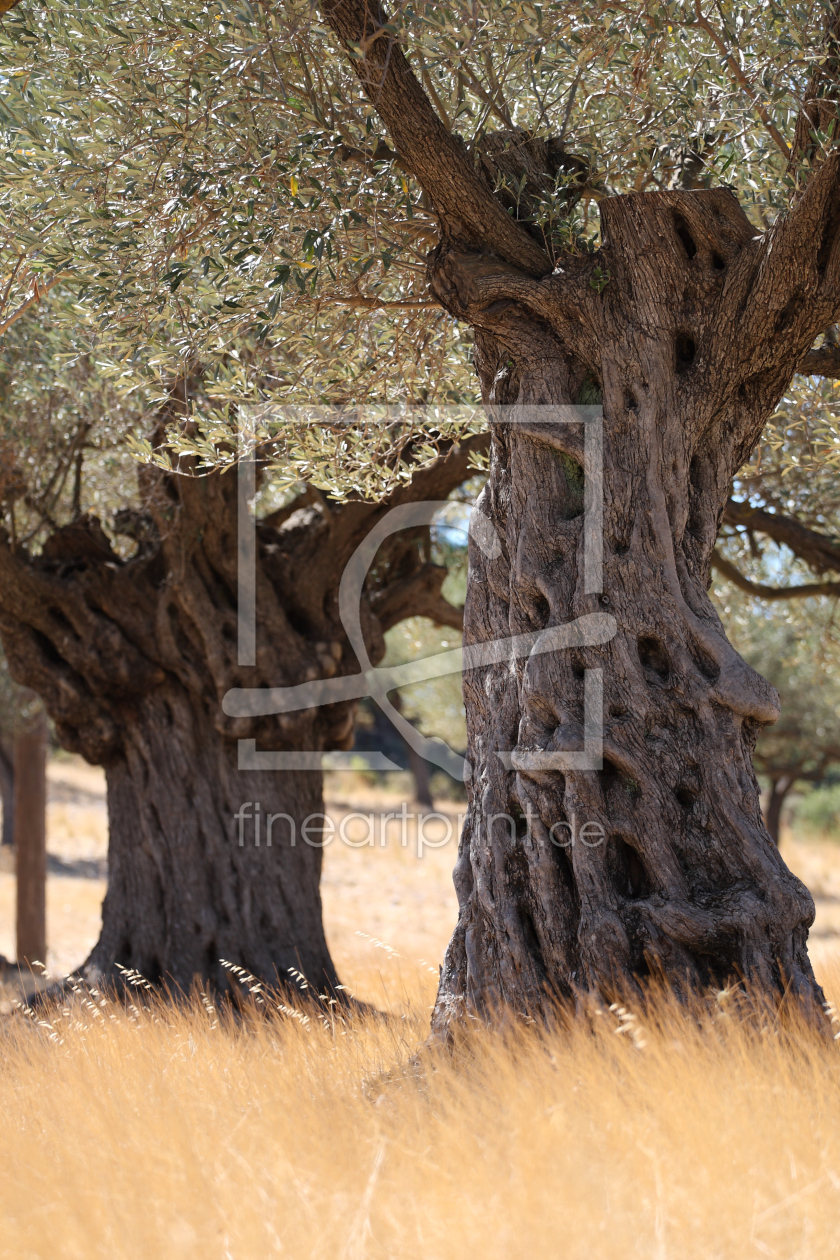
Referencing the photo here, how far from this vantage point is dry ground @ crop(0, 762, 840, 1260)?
2.79 metres

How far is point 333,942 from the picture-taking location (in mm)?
15266

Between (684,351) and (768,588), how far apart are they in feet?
15.3

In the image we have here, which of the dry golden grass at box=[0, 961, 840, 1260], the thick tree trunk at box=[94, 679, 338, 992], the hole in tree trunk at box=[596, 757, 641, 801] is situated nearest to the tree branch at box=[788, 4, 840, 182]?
the hole in tree trunk at box=[596, 757, 641, 801]

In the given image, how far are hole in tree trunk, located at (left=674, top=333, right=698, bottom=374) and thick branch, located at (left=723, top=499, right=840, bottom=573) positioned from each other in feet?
12.0

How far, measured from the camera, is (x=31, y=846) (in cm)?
1330

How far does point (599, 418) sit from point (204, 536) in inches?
177

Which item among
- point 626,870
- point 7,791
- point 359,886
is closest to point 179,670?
point 626,870

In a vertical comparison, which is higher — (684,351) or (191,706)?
(684,351)

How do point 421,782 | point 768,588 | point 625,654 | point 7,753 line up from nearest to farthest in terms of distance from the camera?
point 625,654 < point 768,588 < point 7,753 < point 421,782

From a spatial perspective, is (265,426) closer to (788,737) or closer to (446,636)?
(446,636)

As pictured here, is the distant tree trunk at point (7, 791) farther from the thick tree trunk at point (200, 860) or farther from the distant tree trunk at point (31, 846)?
the thick tree trunk at point (200, 860)

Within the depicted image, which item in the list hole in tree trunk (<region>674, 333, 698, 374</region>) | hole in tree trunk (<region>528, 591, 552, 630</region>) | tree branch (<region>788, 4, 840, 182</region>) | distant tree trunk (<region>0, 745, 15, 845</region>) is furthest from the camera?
distant tree trunk (<region>0, 745, 15, 845</region>)

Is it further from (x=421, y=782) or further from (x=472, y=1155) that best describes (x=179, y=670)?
(x=421, y=782)

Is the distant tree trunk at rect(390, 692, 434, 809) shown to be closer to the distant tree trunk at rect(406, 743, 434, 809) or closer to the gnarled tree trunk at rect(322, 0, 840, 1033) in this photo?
the distant tree trunk at rect(406, 743, 434, 809)
